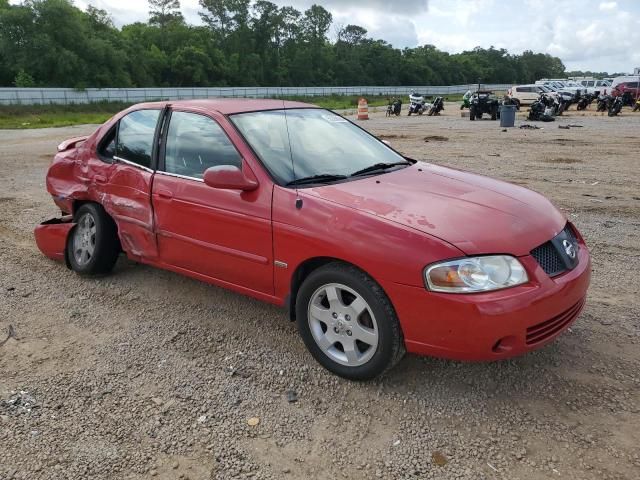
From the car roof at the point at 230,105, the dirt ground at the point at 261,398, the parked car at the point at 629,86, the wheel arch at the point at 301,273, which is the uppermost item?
the parked car at the point at 629,86

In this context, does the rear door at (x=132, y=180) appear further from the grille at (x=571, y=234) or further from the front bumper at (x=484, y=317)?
the grille at (x=571, y=234)

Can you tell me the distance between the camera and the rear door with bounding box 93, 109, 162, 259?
4363 millimetres

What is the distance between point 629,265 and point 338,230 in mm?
3388

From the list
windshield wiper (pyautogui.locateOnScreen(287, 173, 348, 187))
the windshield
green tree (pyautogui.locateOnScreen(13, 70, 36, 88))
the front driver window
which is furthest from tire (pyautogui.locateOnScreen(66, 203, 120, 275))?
green tree (pyautogui.locateOnScreen(13, 70, 36, 88))

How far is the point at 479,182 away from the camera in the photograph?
3.84 meters

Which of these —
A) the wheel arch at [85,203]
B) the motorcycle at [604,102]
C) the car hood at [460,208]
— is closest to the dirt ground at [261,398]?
the wheel arch at [85,203]

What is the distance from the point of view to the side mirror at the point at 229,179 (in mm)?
3496

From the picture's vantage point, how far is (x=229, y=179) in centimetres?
349

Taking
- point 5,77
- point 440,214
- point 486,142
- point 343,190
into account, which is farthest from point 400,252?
point 5,77

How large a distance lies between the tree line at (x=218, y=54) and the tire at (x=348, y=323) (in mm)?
64351

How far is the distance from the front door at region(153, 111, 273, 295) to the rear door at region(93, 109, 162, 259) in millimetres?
150

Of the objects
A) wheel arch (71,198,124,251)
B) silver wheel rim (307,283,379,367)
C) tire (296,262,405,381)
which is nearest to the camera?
tire (296,262,405,381)

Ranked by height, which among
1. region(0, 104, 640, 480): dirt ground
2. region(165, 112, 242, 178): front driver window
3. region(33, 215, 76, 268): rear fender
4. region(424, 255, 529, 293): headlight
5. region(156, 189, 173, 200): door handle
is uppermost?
region(165, 112, 242, 178): front driver window

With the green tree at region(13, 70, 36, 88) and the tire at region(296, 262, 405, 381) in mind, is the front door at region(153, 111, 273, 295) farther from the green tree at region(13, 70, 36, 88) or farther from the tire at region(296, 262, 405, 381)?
the green tree at region(13, 70, 36, 88)
